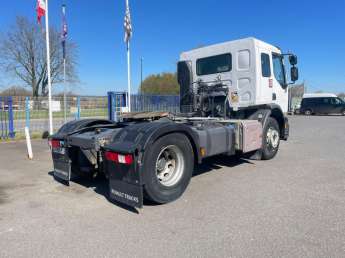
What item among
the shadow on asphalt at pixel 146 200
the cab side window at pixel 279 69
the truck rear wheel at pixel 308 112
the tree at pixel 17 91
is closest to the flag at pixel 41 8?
the shadow on asphalt at pixel 146 200

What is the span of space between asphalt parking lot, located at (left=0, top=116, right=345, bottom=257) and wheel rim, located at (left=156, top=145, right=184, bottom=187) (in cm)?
35

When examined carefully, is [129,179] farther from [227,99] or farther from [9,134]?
[9,134]

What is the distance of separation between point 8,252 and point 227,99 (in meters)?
5.36

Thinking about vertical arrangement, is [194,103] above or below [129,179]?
above

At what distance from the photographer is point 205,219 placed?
3.63 meters

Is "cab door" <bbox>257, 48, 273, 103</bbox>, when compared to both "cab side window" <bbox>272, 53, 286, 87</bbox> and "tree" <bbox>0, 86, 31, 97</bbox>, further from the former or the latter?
"tree" <bbox>0, 86, 31, 97</bbox>

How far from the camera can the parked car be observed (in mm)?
28438

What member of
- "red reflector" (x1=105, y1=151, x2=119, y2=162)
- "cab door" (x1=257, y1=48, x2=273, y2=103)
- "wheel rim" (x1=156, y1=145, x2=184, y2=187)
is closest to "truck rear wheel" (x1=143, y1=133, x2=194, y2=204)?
"wheel rim" (x1=156, y1=145, x2=184, y2=187)

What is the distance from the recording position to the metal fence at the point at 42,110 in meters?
11.6

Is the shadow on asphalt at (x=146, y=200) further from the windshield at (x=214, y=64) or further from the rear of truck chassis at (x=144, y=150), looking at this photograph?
the windshield at (x=214, y=64)

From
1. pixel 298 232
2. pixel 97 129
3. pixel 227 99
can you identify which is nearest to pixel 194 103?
pixel 227 99

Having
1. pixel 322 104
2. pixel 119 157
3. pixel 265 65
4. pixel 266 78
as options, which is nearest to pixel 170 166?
pixel 119 157

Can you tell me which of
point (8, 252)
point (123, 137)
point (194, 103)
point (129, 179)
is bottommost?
point (8, 252)

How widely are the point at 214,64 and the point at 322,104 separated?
26219mm
